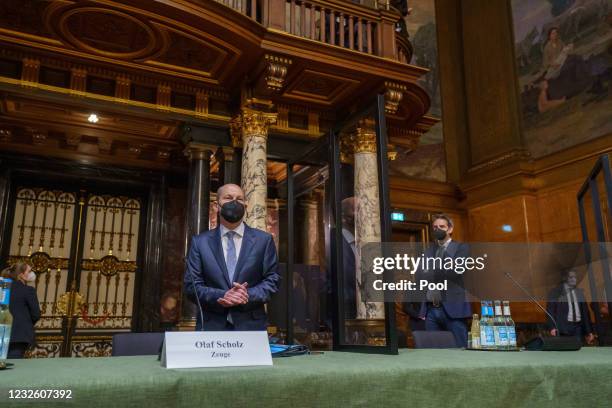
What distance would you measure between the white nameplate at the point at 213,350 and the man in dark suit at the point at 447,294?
2309 millimetres

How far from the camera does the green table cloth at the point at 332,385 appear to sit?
1039 millimetres

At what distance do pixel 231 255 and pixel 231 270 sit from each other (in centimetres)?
9

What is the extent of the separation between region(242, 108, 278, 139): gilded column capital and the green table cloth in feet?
18.0

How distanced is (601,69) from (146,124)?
24.8 feet

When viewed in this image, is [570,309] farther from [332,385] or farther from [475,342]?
[332,385]

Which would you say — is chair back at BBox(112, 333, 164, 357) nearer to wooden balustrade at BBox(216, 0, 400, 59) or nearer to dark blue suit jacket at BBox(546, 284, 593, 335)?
dark blue suit jacket at BBox(546, 284, 593, 335)

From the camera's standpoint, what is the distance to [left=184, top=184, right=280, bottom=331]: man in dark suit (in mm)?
2682

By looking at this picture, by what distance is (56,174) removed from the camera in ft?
26.0

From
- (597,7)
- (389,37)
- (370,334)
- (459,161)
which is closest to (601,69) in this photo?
(597,7)

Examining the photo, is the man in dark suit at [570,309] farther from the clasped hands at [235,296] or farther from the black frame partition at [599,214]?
the clasped hands at [235,296]

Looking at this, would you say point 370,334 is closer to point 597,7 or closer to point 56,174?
point 56,174

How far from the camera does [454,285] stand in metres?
3.76

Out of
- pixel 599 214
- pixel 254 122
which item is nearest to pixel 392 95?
pixel 254 122

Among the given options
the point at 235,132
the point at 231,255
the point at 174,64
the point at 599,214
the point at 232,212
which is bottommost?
the point at 231,255
